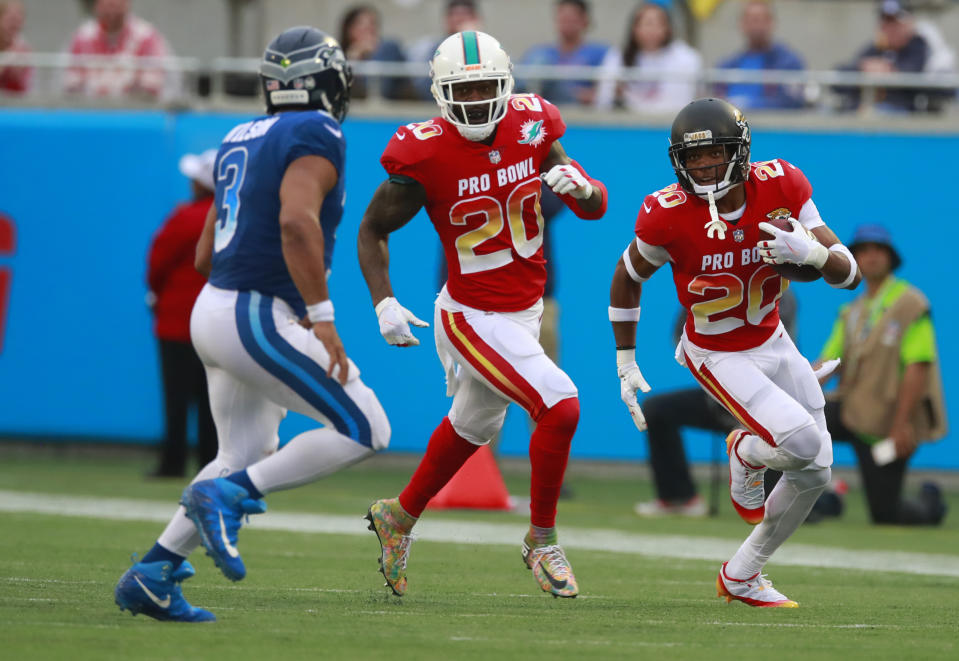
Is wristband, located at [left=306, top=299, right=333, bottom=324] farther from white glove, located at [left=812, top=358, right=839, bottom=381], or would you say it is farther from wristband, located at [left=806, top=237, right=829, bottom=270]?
white glove, located at [left=812, top=358, right=839, bottom=381]

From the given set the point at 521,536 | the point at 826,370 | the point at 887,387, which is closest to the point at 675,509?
the point at 887,387

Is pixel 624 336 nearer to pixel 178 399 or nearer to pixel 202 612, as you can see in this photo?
pixel 202 612

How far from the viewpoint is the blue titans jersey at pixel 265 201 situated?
525cm

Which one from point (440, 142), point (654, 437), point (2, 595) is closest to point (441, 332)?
point (440, 142)

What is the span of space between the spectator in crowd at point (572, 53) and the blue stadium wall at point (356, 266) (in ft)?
0.99

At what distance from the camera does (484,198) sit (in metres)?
5.92

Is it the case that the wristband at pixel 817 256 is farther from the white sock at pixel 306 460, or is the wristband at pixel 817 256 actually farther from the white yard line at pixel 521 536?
the white yard line at pixel 521 536

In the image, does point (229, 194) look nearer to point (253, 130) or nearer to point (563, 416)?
point (253, 130)

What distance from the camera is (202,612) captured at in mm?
4977

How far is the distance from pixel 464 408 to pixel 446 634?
1.37 m

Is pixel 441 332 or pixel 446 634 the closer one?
pixel 446 634

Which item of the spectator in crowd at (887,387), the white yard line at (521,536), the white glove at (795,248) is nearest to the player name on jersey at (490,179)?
the white glove at (795,248)

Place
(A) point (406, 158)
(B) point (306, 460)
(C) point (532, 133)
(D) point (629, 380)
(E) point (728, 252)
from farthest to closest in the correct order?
(D) point (629, 380), (C) point (532, 133), (A) point (406, 158), (E) point (728, 252), (B) point (306, 460)

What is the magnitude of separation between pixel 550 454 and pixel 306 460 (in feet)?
3.72
